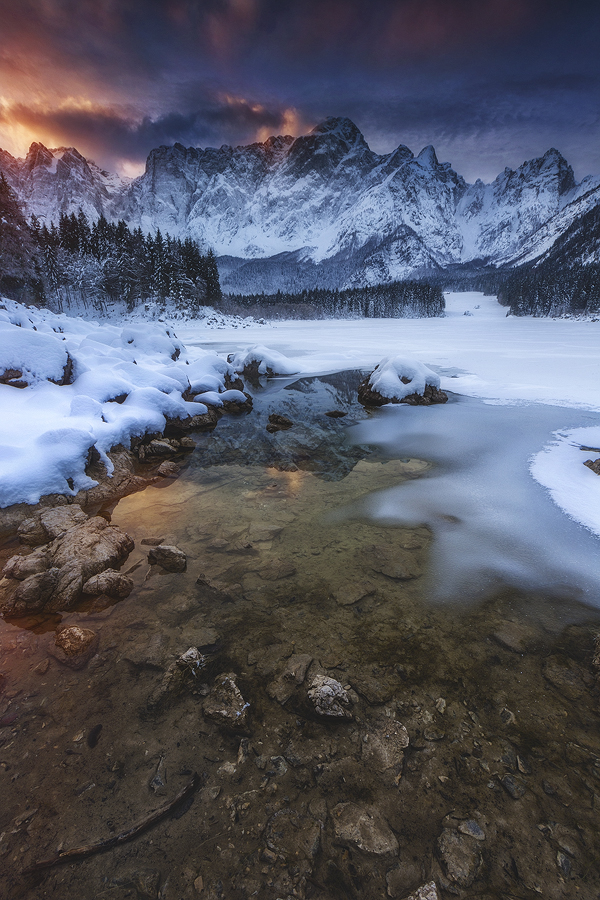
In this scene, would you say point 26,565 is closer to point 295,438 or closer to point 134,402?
point 134,402

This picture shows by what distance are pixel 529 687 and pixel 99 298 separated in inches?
2750

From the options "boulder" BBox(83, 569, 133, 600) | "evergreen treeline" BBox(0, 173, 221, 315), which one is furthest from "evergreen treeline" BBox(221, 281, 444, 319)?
"boulder" BBox(83, 569, 133, 600)

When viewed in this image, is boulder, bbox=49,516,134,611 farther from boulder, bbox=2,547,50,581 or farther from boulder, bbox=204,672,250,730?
boulder, bbox=204,672,250,730

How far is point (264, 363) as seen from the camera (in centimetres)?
2192

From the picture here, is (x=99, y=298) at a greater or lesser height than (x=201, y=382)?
greater

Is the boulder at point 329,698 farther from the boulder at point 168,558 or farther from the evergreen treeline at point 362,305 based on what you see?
the evergreen treeline at point 362,305

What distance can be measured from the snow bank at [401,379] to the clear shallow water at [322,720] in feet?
28.0

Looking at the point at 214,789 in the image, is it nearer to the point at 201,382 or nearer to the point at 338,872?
the point at 338,872

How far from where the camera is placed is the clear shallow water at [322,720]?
2.39 meters

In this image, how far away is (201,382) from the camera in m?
14.8

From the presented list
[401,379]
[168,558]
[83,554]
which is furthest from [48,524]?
[401,379]

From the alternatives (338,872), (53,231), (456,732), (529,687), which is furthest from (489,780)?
(53,231)

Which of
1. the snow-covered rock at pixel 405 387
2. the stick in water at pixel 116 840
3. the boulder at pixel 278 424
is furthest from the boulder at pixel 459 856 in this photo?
the snow-covered rock at pixel 405 387

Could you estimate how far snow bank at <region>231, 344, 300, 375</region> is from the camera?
21.7 meters
